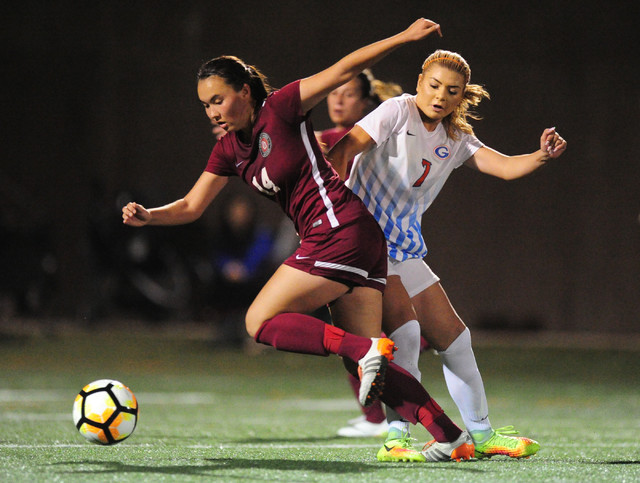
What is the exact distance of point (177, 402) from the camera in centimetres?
684

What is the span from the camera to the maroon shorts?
11.3ft

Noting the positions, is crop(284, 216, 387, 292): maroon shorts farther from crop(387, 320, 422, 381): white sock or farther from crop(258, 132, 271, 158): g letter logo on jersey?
crop(387, 320, 422, 381): white sock

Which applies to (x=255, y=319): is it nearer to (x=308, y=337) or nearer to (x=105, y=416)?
(x=308, y=337)

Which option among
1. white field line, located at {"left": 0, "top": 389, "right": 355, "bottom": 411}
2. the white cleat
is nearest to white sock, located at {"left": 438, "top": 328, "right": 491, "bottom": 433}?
the white cleat

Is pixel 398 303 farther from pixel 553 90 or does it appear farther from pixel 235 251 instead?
pixel 553 90

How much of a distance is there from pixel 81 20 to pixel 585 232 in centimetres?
783

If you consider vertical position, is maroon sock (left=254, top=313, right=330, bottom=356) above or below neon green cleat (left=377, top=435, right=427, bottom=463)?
above

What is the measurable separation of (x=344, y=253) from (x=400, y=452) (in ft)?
2.89

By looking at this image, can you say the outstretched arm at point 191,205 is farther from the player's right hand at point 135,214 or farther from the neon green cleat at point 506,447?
the neon green cleat at point 506,447

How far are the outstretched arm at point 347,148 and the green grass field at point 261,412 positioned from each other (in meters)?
1.12

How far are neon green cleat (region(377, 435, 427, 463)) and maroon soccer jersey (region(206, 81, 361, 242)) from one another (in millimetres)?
953

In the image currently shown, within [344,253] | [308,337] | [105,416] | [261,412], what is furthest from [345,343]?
[261,412]

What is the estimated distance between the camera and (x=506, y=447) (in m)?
3.95

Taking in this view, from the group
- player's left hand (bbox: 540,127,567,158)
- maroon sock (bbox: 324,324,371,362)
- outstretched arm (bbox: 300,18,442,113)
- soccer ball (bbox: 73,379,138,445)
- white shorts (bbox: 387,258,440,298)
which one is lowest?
soccer ball (bbox: 73,379,138,445)
